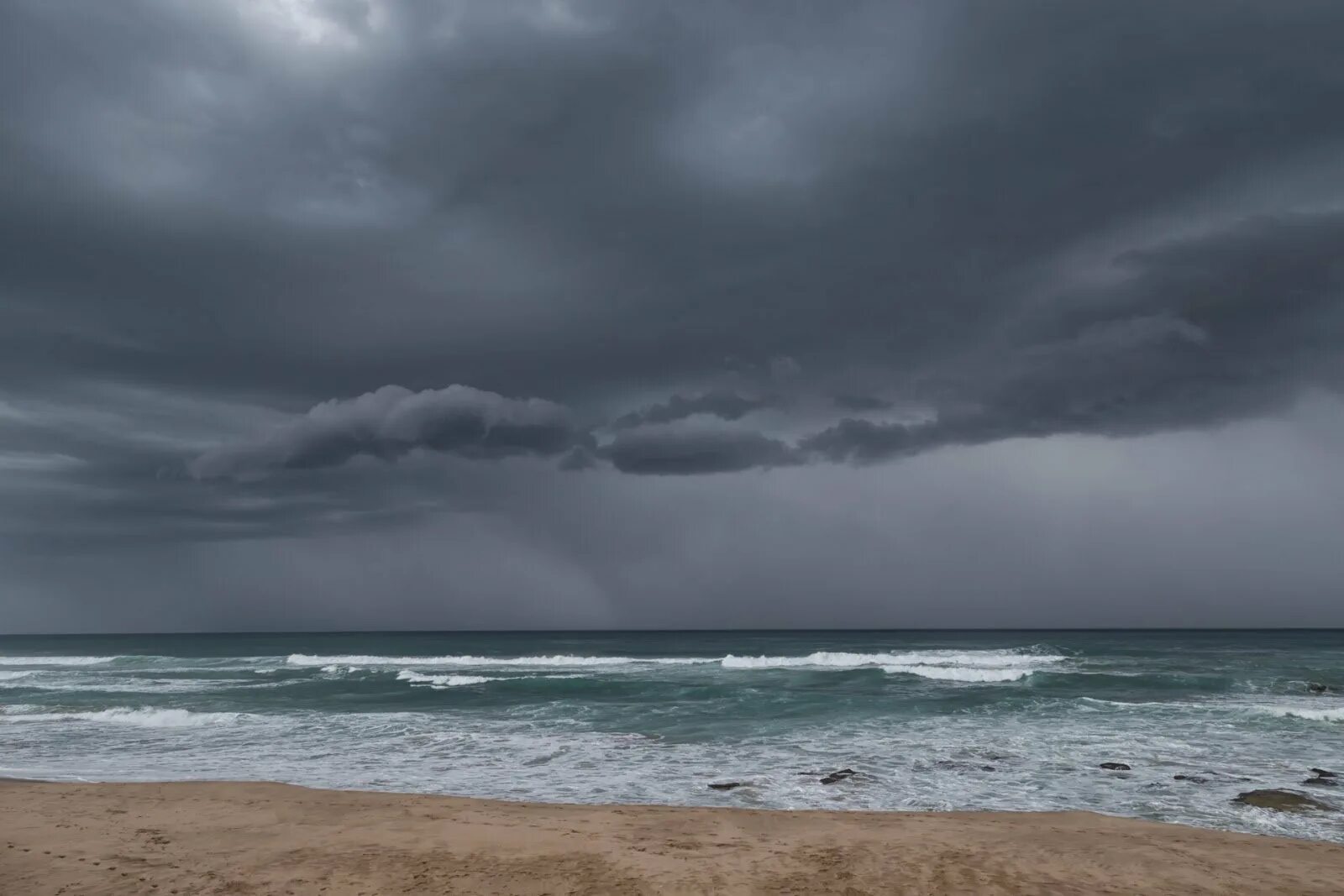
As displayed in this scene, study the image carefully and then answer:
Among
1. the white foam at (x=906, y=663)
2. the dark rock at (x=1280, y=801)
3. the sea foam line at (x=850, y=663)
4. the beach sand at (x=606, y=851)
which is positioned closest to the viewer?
the beach sand at (x=606, y=851)

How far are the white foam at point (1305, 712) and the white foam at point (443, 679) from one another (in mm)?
32166

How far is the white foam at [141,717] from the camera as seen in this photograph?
2527cm

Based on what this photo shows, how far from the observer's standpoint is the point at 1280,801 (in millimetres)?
13133

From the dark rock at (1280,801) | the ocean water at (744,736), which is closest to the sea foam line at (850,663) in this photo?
the ocean water at (744,736)

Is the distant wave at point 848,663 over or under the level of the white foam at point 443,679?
under

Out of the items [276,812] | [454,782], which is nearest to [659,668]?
[454,782]

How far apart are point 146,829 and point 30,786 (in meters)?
5.22

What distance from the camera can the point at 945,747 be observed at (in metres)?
18.8

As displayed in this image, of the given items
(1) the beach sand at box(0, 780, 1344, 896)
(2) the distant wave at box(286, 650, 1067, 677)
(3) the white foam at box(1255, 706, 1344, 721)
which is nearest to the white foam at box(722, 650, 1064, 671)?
(2) the distant wave at box(286, 650, 1067, 677)

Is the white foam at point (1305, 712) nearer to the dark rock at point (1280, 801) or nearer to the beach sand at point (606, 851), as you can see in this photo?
the dark rock at point (1280, 801)

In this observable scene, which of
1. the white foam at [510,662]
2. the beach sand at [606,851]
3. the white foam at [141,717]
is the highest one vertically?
the beach sand at [606,851]

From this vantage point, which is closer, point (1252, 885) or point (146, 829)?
point (1252, 885)

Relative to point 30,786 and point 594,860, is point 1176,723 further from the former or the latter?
point 30,786

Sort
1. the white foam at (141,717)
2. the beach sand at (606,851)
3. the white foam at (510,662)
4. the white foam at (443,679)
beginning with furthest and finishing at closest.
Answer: the white foam at (510,662), the white foam at (443,679), the white foam at (141,717), the beach sand at (606,851)
